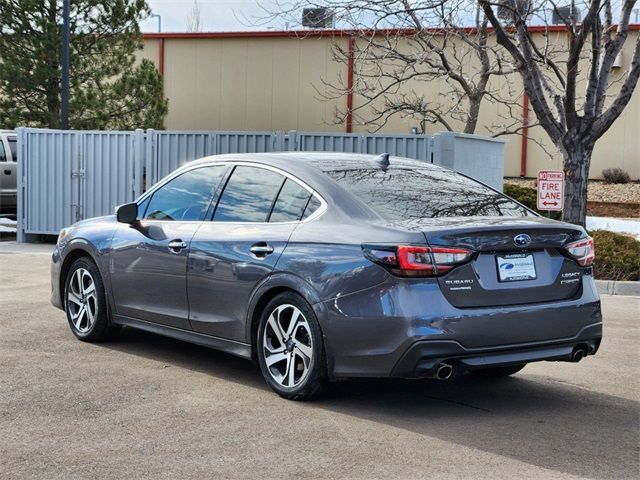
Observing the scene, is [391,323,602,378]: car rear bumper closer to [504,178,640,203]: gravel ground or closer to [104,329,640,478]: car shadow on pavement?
[104,329,640,478]: car shadow on pavement

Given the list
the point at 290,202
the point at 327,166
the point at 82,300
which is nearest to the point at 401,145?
the point at 82,300

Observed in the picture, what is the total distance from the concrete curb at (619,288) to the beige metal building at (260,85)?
21545 mm

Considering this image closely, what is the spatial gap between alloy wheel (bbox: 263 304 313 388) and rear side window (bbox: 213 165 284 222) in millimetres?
710

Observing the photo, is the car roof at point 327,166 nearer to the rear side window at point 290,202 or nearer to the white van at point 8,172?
the rear side window at point 290,202

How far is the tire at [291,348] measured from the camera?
604cm

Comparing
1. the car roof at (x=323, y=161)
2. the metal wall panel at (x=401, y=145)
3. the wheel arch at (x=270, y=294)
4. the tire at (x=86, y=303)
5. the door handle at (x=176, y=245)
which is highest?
the metal wall panel at (x=401, y=145)

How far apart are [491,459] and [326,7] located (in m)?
11.6

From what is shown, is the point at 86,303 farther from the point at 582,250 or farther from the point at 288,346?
the point at 582,250

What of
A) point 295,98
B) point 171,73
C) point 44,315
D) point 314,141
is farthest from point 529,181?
point 44,315

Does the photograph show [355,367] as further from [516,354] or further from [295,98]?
[295,98]

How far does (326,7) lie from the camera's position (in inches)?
Answer: 616

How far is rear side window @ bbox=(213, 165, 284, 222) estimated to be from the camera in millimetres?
6734

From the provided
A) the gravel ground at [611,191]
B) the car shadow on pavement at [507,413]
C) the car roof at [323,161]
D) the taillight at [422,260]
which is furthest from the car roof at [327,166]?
the gravel ground at [611,191]

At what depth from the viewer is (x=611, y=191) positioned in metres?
31.8
